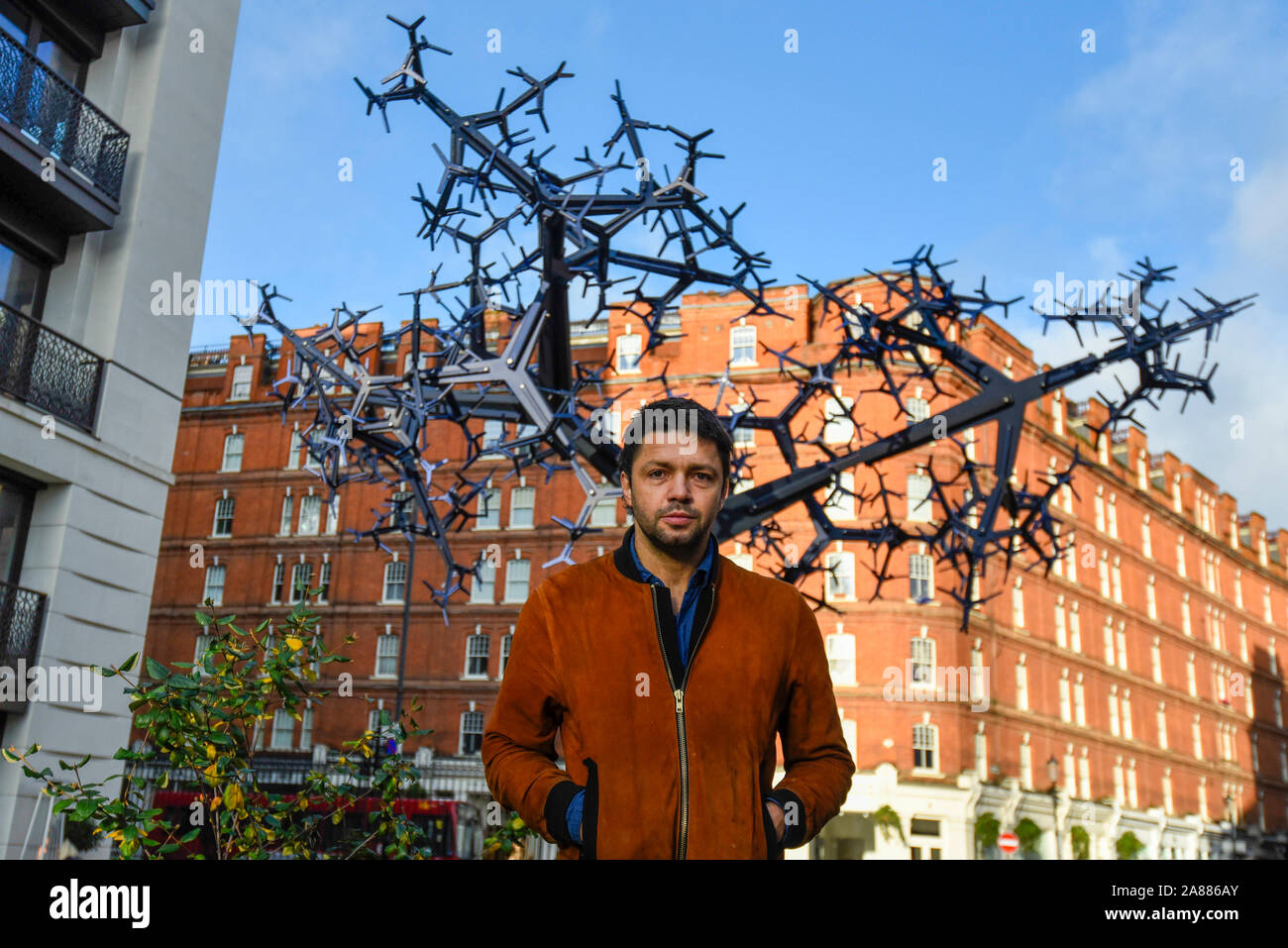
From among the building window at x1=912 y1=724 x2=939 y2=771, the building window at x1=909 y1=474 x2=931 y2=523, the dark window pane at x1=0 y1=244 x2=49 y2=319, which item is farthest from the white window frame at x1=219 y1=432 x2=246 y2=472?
the dark window pane at x1=0 y1=244 x2=49 y2=319

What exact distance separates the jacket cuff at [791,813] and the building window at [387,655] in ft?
120

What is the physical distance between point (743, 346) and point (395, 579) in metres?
15.3

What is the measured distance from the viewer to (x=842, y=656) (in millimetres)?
34594

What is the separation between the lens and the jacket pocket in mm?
2303

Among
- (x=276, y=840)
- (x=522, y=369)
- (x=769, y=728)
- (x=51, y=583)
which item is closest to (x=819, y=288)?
(x=522, y=369)

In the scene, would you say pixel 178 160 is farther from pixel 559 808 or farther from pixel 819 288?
pixel 559 808

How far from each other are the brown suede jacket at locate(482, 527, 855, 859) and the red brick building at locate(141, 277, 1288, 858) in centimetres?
2628

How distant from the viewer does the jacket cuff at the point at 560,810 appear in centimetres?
234

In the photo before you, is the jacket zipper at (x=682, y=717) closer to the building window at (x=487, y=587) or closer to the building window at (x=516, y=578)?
the building window at (x=487, y=587)

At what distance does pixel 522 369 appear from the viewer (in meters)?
8.26

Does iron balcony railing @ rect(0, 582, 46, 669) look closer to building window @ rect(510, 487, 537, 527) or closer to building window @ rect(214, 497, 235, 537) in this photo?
building window @ rect(510, 487, 537, 527)

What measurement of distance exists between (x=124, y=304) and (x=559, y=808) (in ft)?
38.2
